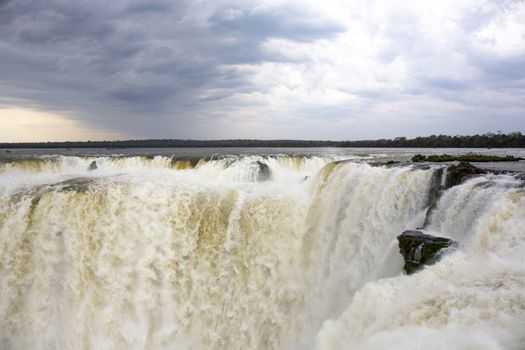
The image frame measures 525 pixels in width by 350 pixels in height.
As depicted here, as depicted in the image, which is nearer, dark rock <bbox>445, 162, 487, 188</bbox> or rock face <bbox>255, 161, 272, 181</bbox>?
dark rock <bbox>445, 162, 487, 188</bbox>

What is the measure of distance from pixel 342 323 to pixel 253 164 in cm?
1618

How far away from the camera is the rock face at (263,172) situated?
22.8m

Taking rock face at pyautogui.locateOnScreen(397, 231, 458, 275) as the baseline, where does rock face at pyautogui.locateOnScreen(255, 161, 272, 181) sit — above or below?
above

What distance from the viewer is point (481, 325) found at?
5.32m

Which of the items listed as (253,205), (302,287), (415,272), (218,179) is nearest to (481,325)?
(415,272)

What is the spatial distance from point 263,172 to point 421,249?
15.1 metres

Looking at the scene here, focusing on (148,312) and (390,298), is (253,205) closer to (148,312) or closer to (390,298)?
(148,312)

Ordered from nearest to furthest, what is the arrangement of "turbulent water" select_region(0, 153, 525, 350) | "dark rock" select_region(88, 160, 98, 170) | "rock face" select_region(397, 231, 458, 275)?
"rock face" select_region(397, 231, 458, 275) → "turbulent water" select_region(0, 153, 525, 350) → "dark rock" select_region(88, 160, 98, 170)

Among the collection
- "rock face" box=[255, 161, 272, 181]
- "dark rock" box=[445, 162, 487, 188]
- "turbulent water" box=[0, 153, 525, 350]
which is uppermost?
"dark rock" box=[445, 162, 487, 188]

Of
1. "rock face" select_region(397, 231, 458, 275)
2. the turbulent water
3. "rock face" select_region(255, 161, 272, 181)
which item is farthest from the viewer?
"rock face" select_region(255, 161, 272, 181)

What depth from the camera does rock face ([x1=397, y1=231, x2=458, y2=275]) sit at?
27.1 ft

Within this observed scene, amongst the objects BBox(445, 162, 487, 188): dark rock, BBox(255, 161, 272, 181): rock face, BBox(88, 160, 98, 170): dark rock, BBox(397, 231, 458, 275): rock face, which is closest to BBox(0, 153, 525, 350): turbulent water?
BBox(445, 162, 487, 188): dark rock

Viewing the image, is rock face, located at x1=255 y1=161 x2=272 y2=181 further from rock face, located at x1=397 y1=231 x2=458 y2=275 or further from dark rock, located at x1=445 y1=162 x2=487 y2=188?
rock face, located at x1=397 y1=231 x2=458 y2=275

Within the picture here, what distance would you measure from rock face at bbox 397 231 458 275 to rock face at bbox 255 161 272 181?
1401 centimetres
